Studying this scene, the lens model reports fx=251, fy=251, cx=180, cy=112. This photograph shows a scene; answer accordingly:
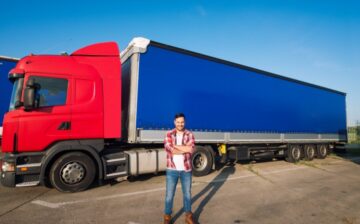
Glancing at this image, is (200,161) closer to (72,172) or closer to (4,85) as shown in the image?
(72,172)

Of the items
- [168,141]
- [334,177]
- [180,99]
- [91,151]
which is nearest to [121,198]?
[91,151]

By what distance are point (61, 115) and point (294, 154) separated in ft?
31.0

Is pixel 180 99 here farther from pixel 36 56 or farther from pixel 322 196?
pixel 322 196

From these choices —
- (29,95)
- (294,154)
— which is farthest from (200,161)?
(294,154)

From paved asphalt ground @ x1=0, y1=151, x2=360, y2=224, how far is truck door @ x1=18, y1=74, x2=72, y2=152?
Answer: 1.18 meters

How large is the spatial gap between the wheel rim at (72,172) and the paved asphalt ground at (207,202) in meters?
0.31

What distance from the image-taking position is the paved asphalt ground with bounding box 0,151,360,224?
401 cm

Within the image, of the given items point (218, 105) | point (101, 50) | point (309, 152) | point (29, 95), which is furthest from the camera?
point (309, 152)

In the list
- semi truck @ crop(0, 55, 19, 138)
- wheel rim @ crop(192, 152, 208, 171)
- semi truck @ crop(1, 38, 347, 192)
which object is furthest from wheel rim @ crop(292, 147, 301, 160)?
semi truck @ crop(0, 55, 19, 138)

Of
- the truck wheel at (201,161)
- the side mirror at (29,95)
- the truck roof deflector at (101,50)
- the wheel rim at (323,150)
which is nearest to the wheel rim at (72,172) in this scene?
the side mirror at (29,95)

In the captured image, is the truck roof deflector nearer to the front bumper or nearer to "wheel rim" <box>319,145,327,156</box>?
the front bumper

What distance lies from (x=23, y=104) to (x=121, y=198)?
2712mm

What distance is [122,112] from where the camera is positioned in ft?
22.1

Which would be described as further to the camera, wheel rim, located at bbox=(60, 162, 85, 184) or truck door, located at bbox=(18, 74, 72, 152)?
wheel rim, located at bbox=(60, 162, 85, 184)
